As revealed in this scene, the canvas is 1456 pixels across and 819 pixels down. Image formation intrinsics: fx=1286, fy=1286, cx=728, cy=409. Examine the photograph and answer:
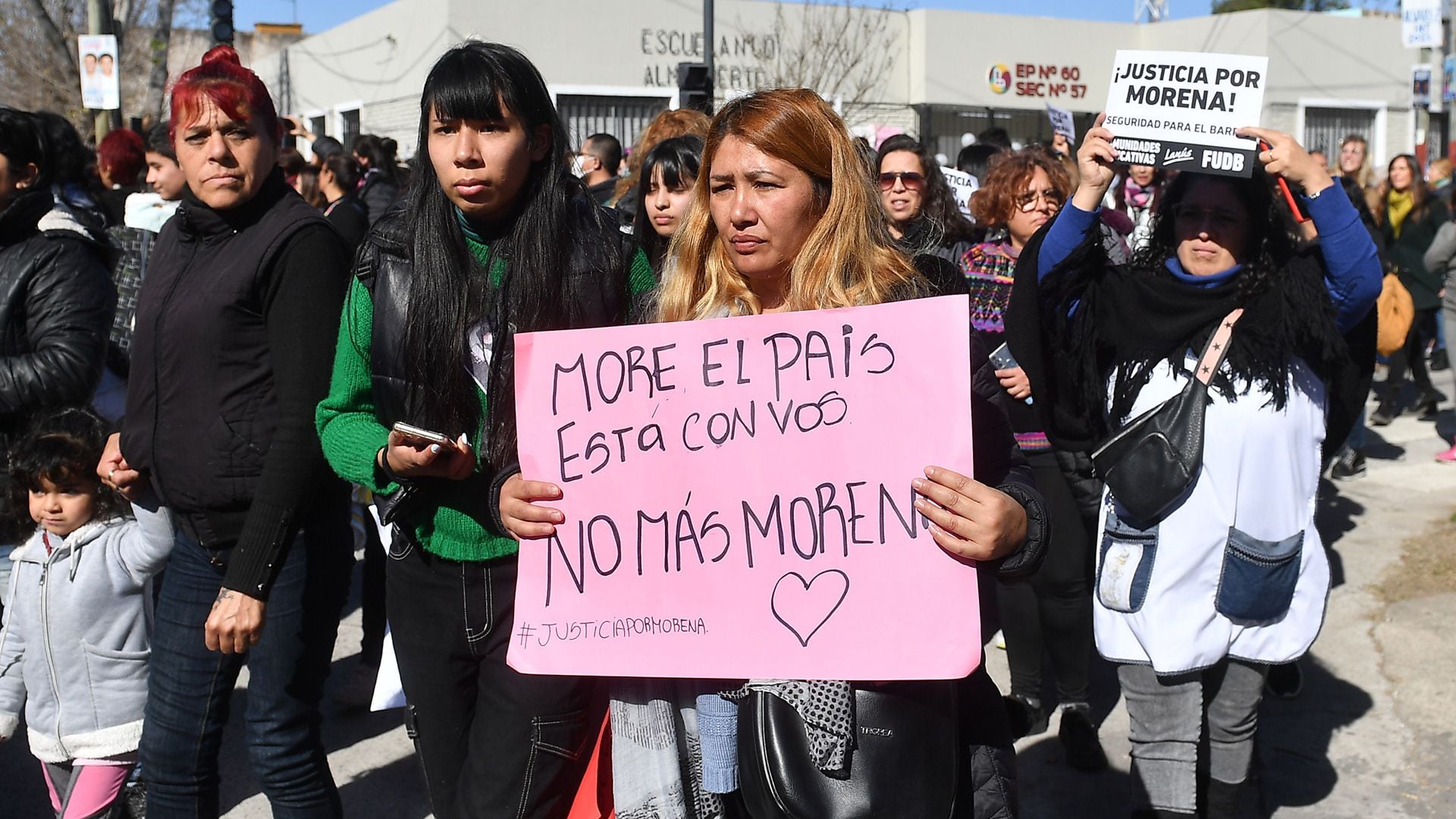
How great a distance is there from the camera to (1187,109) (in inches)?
124

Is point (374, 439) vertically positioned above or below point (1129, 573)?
above

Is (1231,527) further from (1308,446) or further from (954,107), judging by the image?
(954,107)

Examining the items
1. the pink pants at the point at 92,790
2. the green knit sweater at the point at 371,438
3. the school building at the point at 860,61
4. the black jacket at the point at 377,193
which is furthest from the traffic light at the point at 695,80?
the green knit sweater at the point at 371,438

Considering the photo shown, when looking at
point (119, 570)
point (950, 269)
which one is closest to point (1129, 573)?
point (950, 269)

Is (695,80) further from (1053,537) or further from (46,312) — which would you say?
(46,312)

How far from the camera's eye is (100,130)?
15000 millimetres

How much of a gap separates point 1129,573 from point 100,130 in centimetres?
1482

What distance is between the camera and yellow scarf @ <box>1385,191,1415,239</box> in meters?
11.0

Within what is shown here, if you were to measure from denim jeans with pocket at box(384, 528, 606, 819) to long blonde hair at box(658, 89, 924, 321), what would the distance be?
75 cm

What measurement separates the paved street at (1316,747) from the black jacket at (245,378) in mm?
1592

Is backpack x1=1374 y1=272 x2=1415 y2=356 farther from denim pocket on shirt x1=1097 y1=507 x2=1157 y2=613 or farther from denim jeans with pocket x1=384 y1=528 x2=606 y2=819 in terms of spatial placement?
denim jeans with pocket x1=384 y1=528 x2=606 y2=819

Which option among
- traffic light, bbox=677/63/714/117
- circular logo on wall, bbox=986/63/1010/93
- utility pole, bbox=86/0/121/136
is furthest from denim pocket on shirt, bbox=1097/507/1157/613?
circular logo on wall, bbox=986/63/1010/93

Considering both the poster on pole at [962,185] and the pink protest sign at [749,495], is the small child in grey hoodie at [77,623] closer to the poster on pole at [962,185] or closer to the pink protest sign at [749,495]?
the pink protest sign at [749,495]

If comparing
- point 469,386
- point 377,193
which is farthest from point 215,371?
point 377,193
